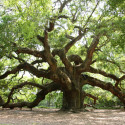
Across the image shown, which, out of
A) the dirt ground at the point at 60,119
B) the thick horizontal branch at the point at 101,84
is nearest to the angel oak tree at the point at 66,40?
the thick horizontal branch at the point at 101,84

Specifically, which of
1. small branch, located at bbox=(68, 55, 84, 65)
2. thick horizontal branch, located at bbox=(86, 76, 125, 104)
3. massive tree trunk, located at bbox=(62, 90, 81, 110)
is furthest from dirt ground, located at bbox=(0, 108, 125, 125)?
small branch, located at bbox=(68, 55, 84, 65)

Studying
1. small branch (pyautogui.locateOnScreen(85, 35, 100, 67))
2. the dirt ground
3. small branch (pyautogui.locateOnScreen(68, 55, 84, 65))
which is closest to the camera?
the dirt ground

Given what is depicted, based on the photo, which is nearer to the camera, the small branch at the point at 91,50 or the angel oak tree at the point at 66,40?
the angel oak tree at the point at 66,40

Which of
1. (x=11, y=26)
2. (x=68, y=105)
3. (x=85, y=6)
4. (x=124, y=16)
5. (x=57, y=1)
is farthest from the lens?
(x=68, y=105)

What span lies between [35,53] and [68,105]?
3.50 m

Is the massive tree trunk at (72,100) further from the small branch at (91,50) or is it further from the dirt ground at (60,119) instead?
the dirt ground at (60,119)

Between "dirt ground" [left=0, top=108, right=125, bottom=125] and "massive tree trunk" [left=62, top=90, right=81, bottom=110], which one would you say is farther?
"massive tree trunk" [left=62, top=90, right=81, bottom=110]

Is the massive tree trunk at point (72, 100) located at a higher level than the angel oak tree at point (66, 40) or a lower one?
lower

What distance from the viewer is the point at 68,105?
30.7ft

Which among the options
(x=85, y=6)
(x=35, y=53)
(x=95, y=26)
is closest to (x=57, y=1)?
(x=85, y=6)

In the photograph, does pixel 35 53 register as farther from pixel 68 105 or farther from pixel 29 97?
pixel 29 97

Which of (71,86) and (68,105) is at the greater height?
(71,86)

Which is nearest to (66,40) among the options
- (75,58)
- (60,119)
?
(75,58)

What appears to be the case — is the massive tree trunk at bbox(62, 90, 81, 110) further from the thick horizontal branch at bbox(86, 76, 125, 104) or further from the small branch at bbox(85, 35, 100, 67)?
the small branch at bbox(85, 35, 100, 67)
